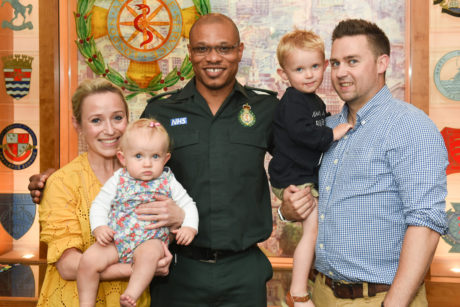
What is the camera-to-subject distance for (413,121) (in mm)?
1553

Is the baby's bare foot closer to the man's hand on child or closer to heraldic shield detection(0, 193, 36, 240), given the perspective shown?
the man's hand on child

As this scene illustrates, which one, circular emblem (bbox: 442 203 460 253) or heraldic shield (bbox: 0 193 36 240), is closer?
circular emblem (bbox: 442 203 460 253)

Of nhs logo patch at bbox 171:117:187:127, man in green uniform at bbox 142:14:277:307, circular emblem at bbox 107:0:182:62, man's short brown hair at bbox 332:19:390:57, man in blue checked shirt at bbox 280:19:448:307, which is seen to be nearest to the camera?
man in blue checked shirt at bbox 280:19:448:307

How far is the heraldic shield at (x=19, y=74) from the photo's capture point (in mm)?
3873

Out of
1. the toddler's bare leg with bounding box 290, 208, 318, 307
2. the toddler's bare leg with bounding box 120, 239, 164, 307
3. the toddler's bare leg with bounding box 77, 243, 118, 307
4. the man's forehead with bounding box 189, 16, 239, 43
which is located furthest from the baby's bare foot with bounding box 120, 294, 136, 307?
the man's forehead with bounding box 189, 16, 239, 43

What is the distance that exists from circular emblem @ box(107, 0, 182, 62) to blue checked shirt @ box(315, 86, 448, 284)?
251 cm

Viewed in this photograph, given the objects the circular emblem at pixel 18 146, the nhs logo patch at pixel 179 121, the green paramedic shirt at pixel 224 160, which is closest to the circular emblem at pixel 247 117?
the green paramedic shirt at pixel 224 160

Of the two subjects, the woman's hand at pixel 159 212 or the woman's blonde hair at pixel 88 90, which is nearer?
the woman's hand at pixel 159 212

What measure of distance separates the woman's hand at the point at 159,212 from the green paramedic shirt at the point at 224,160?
280 mm

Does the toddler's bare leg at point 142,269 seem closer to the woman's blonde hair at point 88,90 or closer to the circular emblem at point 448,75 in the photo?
the woman's blonde hair at point 88,90

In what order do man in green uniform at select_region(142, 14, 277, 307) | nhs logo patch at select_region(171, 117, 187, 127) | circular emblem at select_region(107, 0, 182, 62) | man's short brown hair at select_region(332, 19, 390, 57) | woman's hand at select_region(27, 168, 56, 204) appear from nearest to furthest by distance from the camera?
man's short brown hair at select_region(332, 19, 390, 57), woman's hand at select_region(27, 168, 56, 204), man in green uniform at select_region(142, 14, 277, 307), nhs logo patch at select_region(171, 117, 187, 127), circular emblem at select_region(107, 0, 182, 62)

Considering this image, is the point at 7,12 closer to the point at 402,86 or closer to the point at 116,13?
the point at 116,13

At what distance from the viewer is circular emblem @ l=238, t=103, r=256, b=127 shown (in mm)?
2160

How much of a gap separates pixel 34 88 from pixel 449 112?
12.2 ft
